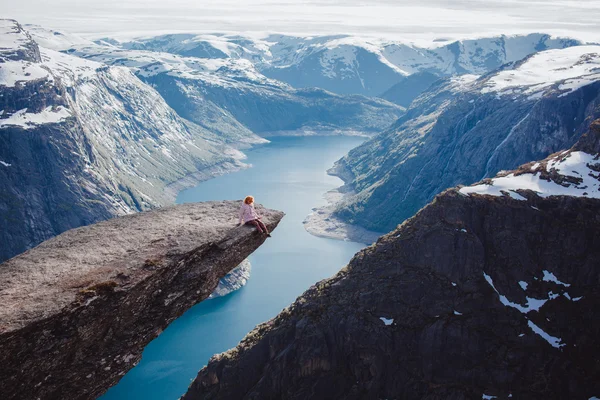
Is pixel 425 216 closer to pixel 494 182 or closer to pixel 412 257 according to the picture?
pixel 412 257

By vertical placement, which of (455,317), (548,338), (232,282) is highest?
(455,317)

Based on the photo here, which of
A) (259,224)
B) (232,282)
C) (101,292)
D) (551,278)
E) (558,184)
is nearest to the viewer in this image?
(101,292)

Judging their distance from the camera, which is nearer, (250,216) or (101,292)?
(101,292)

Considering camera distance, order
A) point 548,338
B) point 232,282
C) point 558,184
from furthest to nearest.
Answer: point 232,282 → point 558,184 → point 548,338

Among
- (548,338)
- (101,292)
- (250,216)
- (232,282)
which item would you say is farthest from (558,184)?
(232,282)

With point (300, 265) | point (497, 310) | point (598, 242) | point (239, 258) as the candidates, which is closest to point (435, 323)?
point (497, 310)

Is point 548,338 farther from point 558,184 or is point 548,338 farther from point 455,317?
point 558,184

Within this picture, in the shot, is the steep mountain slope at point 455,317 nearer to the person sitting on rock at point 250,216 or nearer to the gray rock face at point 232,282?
the person sitting on rock at point 250,216

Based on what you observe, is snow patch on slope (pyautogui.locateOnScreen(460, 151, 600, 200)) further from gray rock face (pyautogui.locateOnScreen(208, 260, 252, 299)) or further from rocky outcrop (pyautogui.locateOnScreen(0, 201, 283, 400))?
gray rock face (pyautogui.locateOnScreen(208, 260, 252, 299))
